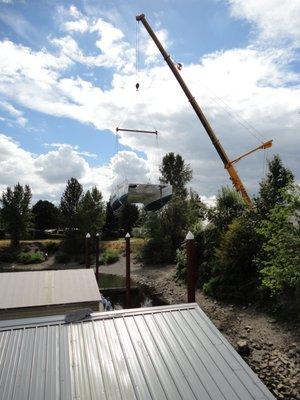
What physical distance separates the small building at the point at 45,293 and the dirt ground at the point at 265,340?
598 cm

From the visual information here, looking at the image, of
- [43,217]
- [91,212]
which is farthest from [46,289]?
[43,217]

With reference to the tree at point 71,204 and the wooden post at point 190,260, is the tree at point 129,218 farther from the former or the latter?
the wooden post at point 190,260

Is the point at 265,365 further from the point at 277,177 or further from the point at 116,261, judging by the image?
the point at 116,261

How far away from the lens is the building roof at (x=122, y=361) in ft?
15.4

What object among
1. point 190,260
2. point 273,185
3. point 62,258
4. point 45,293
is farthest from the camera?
point 62,258

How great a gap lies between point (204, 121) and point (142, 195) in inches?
335

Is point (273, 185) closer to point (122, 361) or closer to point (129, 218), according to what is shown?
point (122, 361)

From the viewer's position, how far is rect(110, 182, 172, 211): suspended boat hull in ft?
103

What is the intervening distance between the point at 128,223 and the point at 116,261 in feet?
65.9

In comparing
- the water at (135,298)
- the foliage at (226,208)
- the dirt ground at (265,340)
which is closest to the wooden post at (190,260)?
the dirt ground at (265,340)

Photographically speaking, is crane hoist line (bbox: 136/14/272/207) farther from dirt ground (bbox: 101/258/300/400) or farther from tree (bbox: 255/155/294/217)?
dirt ground (bbox: 101/258/300/400)

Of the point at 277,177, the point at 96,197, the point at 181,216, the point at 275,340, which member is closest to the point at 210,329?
the point at 275,340

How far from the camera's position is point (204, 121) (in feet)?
92.8

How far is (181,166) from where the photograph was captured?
191ft
